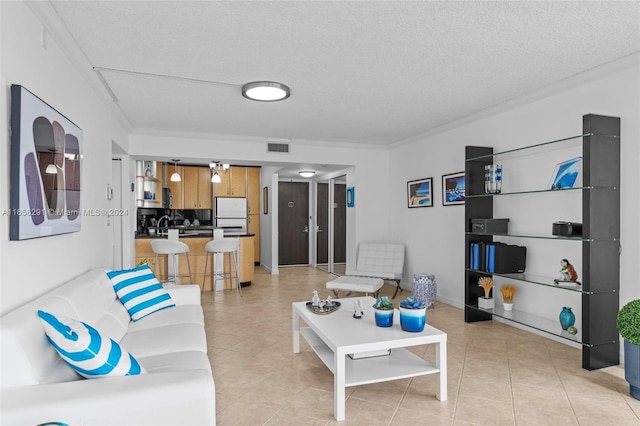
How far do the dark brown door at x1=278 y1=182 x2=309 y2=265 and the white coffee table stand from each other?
20.0ft

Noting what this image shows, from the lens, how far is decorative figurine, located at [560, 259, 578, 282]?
329cm

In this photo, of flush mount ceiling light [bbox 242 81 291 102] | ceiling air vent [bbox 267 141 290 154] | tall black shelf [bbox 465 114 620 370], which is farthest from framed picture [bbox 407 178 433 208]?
flush mount ceiling light [bbox 242 81 291 102]

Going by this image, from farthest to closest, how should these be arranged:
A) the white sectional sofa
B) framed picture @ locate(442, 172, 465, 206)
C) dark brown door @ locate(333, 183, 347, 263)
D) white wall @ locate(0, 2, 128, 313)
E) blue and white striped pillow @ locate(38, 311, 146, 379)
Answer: dark brown door @ locate(333, 183, 347, 263) → framed picture @ locate(442, 172, 465, 206) → white wall @ locate(0, 2, 128, 313) → blue and white striped pillow @ locate(38, 311, 146, 379) → the white sectional sofa

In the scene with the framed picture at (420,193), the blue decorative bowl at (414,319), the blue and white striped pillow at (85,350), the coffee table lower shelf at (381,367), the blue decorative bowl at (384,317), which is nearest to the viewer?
the blue and white striped pillow at (85,350)

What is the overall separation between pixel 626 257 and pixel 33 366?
388cm

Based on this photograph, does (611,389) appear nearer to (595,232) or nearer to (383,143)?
(595,232)

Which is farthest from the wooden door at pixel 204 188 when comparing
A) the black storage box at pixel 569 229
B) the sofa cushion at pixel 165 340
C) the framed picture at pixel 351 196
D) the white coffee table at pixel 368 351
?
the black storage box at pixel 569 229

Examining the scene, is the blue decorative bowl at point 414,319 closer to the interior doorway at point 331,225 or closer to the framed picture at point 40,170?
the framed picture at point 40,170

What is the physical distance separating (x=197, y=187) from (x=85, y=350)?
7540 millimetres

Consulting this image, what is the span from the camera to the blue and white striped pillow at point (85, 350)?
1638 mm

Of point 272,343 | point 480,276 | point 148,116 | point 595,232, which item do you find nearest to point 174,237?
point 148,116

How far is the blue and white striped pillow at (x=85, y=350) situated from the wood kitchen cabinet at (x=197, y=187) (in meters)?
7.30

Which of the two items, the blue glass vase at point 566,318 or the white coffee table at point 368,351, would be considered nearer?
the white coffee table at point 368,351

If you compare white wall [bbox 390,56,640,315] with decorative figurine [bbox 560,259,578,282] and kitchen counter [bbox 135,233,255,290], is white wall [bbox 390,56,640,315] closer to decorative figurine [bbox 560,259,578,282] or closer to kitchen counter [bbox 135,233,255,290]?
decorative figurine [bbox 560,259,578,282]
